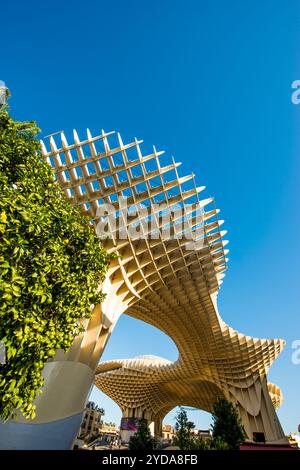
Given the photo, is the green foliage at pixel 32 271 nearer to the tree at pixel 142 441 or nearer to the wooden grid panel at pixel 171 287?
the wooden grid panel at pixel 171 287

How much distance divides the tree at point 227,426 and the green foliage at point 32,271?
17.2 metres

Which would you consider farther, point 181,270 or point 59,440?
point 181,270

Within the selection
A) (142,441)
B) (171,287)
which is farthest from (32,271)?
(142,441)

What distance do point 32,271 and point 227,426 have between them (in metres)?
20.3

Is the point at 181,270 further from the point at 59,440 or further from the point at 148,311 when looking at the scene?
the point at 59,440

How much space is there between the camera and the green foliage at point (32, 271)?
680 cm

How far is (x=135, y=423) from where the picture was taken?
52.4 m

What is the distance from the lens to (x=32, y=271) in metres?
7.75

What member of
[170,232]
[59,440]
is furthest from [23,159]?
[59,440]

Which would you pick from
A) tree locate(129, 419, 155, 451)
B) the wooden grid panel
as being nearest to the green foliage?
the wooden grid panel

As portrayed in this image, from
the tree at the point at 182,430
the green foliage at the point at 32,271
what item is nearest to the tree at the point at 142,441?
the tree at the point at 182,430

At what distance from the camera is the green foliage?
6.80m

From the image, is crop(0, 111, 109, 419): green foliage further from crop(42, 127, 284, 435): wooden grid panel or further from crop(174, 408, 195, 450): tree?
crop(174, 408, 195, 450): tree
